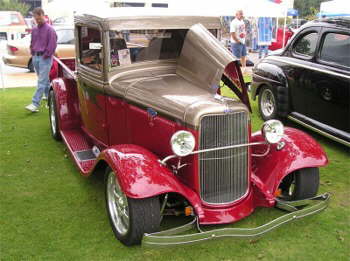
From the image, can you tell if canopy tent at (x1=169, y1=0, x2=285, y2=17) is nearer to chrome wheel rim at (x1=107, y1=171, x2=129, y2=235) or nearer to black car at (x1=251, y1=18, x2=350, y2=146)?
black car at (x1=251, y1=18, x2=350, y2=146)

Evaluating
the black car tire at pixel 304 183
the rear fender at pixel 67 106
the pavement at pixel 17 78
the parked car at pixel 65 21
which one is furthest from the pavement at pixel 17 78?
the black car tire at pixel 304 183

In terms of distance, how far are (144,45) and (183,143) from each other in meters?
1.48

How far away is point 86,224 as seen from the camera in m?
3.72

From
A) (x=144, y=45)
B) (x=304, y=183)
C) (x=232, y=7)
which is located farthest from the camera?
(x=232, y=7)

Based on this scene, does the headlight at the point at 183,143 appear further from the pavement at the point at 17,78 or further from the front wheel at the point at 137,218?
the pavement at the point at 17,78

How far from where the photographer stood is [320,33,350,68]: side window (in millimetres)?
5449

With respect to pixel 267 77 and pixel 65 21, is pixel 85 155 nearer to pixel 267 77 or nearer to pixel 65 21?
pixel 267 77

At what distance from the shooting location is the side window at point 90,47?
13.9 feet

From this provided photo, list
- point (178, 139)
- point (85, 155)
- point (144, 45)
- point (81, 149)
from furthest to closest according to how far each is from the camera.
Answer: point (81, 149) < point (85, 155) < point (144, 45) < point (178, 139)

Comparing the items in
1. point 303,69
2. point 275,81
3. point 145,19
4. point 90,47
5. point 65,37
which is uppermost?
point 145,19

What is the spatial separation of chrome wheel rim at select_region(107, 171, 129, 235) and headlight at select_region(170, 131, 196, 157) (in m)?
0.67

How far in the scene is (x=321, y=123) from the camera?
5809 mm

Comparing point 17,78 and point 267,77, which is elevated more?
point 267,77

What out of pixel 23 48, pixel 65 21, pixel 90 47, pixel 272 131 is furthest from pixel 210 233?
pixel 65 21
